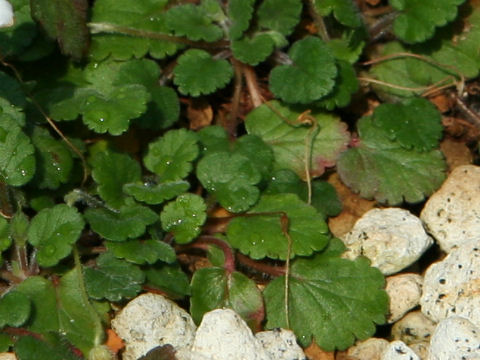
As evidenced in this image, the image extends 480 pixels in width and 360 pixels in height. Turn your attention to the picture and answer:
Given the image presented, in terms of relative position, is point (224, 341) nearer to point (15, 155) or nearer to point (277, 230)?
point (277, 230)

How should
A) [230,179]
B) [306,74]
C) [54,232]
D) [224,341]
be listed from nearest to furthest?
[224,341]
[54,232]
[230,179]
[306,74]

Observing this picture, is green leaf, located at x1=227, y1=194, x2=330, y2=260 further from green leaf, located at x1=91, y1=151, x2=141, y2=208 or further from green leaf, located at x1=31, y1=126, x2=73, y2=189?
green leaf, located at x1=31, y1=126, x2=73, y2=189

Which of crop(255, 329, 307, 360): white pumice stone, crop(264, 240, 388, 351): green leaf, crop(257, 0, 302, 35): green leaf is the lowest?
crop(264, 240, 388, 351): green leaf

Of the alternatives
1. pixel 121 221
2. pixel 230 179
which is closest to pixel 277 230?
pixel 230 179

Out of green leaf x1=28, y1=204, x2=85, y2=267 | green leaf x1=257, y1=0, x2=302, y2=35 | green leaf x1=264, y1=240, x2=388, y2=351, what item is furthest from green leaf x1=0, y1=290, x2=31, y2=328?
green leaf x1=257, y1=0, x2=302, y2=35

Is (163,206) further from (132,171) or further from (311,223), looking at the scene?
(311,223)
